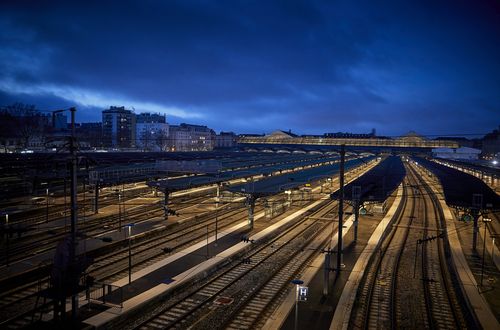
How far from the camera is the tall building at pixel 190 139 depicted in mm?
130125

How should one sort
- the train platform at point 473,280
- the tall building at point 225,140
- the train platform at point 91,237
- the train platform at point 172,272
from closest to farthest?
the train platform at point 172,272 < the train platform at point 473,280 < the train platform at point 91,237 < the tall building at point 225,140

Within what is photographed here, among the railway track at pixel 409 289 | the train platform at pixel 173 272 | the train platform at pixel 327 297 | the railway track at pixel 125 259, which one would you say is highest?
the train platform at pixel 173 272

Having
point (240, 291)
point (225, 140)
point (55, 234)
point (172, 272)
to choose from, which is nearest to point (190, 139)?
point (225, 140)

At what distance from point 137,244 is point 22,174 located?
19.7m

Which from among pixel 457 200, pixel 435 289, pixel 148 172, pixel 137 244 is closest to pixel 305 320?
pixel 435 289

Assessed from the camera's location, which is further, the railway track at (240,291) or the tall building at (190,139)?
the tall building at (190,139)

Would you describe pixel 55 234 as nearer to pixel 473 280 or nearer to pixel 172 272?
pixel 172 272

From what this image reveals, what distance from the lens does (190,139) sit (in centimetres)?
13600

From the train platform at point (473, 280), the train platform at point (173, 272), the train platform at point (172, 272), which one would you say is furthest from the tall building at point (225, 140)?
the train platform at point (473, 280)

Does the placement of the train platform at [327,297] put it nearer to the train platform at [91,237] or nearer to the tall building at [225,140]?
the train platform at [91,237]

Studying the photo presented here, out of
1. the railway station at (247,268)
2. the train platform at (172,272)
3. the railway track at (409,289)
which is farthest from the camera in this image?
the railway track at (409,289)

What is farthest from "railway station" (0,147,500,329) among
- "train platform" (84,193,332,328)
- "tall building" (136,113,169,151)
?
"tall building" (136,113,169,151)

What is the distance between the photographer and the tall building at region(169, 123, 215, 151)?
427 feet

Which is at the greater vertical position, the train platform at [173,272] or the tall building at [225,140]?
the tall building at [225,140]
